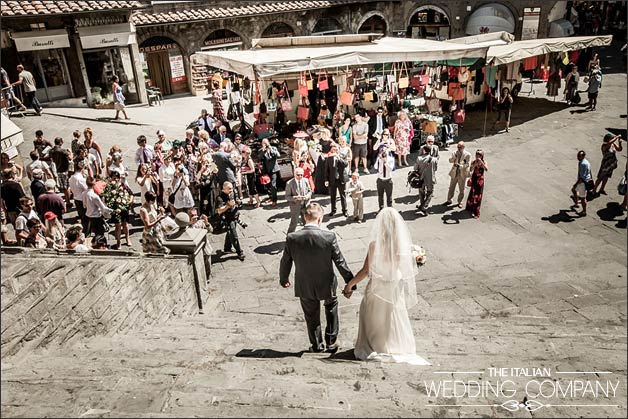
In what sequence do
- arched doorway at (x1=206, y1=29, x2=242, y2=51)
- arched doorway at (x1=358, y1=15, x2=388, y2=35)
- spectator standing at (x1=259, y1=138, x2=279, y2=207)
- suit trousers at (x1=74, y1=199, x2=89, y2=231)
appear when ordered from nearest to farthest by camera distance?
suit trousers at (x1=74, y1=199, x2=89, y2=231), spectator standing at (x1=259, y1=138, x2=279, y2=207), arched doorway at (x1=206, y1=29, x2=242, y2=51), arched doorway at (x1=358, y1=15, x2=388, y2=35)

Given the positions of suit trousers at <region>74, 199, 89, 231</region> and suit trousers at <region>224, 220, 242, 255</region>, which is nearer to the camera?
suit trousers at <region>224, 220, 242, 255</region>

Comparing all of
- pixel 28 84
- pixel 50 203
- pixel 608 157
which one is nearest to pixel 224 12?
pixel 28 84

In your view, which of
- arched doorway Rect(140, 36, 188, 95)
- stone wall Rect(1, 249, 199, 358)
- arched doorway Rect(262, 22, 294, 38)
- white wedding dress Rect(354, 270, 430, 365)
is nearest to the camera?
stone wall Rect(1, 249, 199, 358)

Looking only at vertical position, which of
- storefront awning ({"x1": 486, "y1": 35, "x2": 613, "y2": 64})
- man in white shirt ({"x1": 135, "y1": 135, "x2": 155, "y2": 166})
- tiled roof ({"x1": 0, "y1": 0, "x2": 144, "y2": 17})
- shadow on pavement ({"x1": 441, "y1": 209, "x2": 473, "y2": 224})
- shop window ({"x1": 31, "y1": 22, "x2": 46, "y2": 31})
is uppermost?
tiled roof ({"x1": 0, "y1": 0, "x2": 144, "y2": 17})

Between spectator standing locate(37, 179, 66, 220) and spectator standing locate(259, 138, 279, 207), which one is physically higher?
spectator standing locate(37, 179, 66, 220)

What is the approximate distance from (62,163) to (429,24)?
23.0 meters

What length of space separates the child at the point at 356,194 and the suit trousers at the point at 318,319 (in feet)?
15.4

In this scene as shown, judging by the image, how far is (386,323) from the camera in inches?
191

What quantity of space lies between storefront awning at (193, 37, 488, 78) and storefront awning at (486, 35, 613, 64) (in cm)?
103

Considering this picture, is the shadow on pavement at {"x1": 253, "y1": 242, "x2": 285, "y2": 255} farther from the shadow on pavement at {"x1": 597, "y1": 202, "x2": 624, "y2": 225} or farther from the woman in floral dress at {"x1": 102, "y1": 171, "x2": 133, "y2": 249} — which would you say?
the shadow on pavement at {"x1": 597, "y1": 202, "x2": 624, "y2": 225}

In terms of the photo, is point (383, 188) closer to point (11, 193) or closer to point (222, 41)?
point (11, 193)

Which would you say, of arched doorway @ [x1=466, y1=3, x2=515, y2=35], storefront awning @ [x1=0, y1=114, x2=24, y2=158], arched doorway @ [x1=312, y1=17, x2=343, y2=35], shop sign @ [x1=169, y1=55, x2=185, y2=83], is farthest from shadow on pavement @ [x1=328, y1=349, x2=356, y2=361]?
arched doorway @ [x1=466, y1=3, x2=515, y2=35]

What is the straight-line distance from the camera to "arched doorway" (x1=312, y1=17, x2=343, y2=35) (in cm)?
2581

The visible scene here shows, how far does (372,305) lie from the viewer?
4.89m
